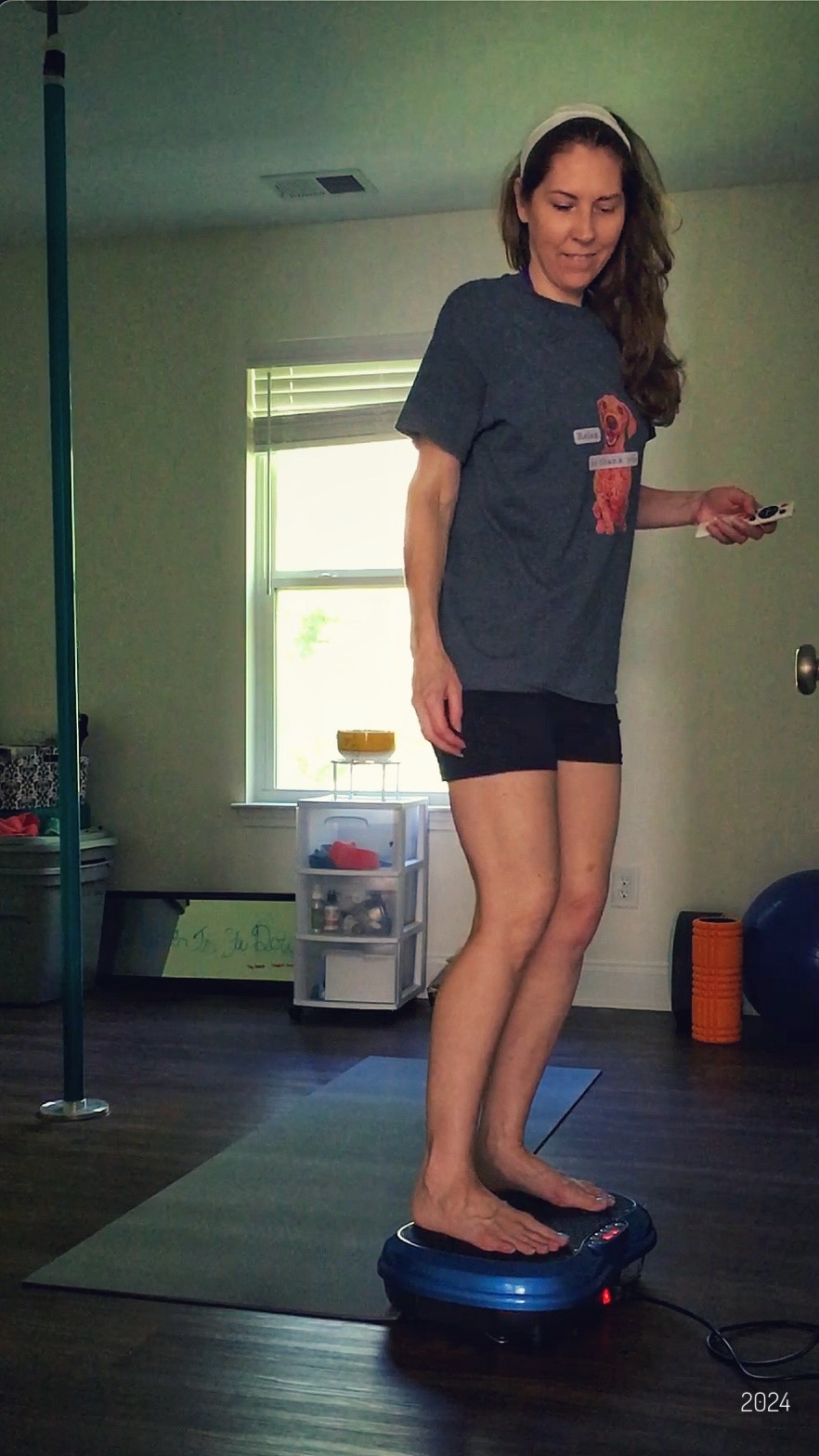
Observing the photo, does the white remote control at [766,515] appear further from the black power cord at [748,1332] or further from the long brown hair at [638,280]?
the black power cord at [748,1332]

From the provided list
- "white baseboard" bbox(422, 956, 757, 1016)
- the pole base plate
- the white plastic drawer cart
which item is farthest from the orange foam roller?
the pole base plate

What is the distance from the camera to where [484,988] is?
159 centimetres

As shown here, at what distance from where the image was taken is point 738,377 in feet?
12.7

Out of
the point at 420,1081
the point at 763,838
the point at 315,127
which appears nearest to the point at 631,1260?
the point at 420,1081

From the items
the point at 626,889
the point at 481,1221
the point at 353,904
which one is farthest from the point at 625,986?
the point at 481,1221

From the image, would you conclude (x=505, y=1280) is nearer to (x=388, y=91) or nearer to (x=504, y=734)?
(x=504, y=734)

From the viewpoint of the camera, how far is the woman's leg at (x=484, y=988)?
1586mm

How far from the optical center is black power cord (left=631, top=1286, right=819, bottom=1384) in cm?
147

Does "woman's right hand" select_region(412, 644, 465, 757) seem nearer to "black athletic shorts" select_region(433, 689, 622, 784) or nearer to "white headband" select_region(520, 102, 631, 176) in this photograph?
"black athletic shorts" select_region(433, 689, 622, 784)

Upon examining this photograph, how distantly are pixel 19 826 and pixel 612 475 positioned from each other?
2.81 meters

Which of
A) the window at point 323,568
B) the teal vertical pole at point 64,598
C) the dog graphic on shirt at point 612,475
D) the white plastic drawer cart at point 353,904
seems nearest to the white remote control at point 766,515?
the dog graphic on shirt at point 612,475

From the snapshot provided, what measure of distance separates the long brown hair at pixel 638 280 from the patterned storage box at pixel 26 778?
9.32 feet

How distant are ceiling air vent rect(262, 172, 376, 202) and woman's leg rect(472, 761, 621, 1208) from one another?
2.71m

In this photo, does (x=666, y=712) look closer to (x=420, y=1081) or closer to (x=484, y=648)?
(x=420, y=1081)
